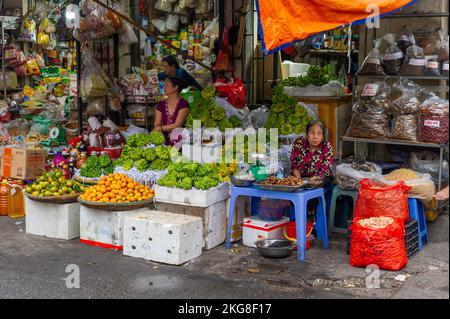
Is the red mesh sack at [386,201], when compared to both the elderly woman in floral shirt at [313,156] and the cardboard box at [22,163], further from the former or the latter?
the cardboard box at [22,163]

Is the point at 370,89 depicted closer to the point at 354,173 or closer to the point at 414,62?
the point at 414,62

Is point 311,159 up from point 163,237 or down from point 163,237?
up

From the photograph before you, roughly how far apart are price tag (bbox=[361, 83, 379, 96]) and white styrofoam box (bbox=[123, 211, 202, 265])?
7.88 feet

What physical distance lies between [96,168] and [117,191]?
88 cm

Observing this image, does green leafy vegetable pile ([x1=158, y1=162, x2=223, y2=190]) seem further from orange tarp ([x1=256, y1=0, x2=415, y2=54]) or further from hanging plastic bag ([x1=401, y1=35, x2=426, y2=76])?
hanging plastic bag ([x1=401, y1=35, x2=426, y2=76])

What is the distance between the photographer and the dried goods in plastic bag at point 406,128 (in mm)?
6677

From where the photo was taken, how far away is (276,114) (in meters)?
7.66

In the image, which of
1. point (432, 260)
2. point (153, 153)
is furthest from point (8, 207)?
point (432, 260)

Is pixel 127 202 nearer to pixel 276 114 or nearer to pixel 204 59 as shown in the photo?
pixel 276 114

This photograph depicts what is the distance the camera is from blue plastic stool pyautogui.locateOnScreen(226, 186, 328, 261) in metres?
5.96

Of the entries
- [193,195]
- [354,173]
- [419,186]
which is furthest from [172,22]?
[419,186]

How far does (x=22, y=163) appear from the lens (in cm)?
801

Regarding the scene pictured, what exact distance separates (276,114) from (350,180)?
1.46m

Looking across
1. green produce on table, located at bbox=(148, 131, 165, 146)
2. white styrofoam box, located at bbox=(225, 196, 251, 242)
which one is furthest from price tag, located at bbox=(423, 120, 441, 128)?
green produce on table, located at bbox=(148, 131, 165, 146)
